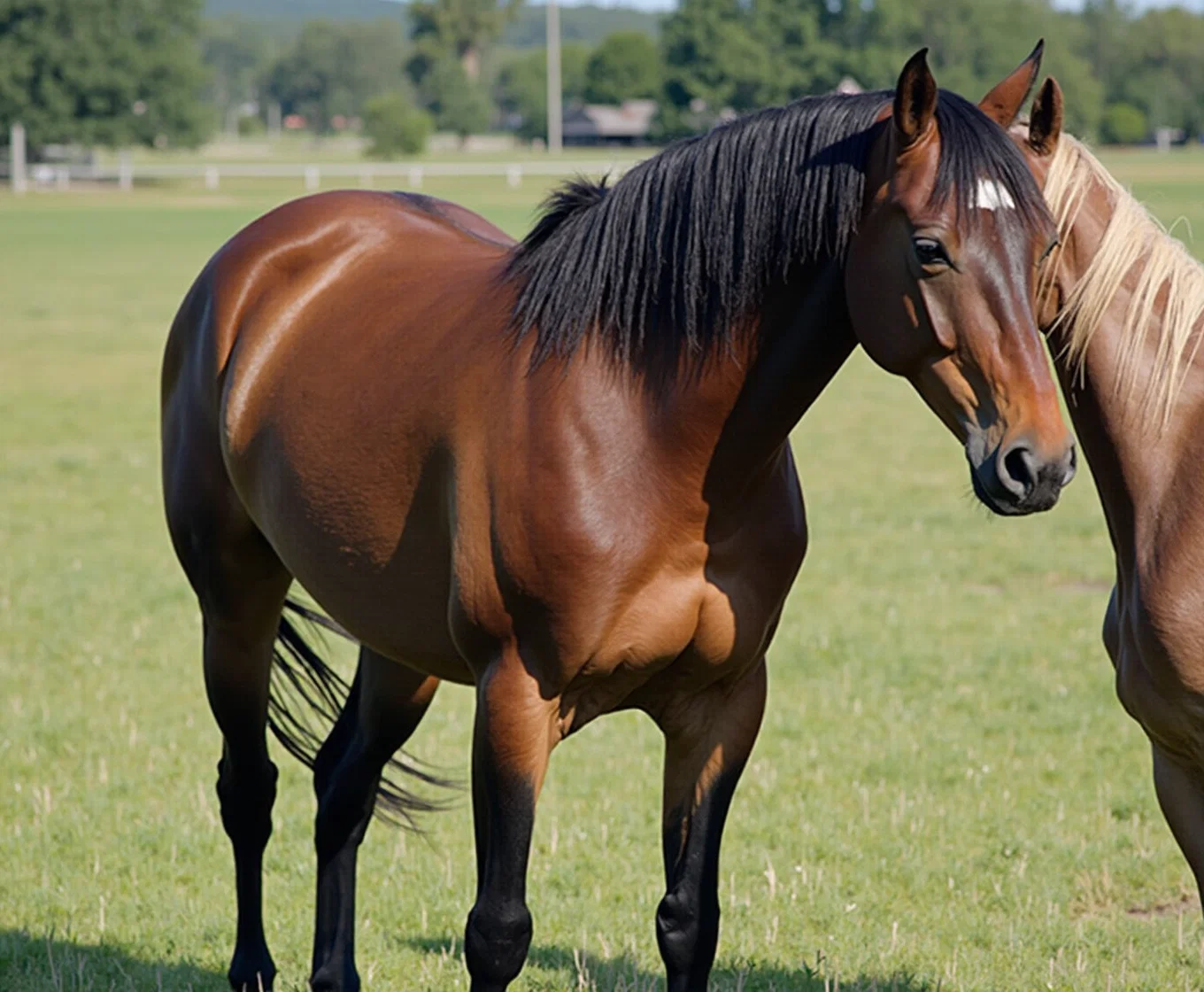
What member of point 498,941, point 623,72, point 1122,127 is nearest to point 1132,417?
point 498,941

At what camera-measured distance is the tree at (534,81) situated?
10006cm

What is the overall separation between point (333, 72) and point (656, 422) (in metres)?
146

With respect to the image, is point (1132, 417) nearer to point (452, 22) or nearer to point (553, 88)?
point (553, 88)

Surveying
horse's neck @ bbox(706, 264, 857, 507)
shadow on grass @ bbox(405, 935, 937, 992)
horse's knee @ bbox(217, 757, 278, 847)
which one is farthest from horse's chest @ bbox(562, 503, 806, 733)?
horse's knee @ bbox(217, 757, 278, 847)

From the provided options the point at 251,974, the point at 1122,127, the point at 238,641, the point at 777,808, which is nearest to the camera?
the point at 251,974

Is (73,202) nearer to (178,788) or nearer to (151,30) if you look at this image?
(151,30)

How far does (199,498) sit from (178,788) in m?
1.76

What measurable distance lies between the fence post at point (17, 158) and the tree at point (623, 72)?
47.9 metres

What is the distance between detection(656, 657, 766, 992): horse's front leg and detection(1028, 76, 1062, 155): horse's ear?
1210mm

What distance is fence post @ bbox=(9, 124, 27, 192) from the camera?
50438 millimetres

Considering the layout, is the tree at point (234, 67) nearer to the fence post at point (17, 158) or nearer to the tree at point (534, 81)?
the tree at point (534, 81)

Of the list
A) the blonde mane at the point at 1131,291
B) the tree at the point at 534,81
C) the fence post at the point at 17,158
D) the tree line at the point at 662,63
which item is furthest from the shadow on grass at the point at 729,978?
the tree at the point at 534,81

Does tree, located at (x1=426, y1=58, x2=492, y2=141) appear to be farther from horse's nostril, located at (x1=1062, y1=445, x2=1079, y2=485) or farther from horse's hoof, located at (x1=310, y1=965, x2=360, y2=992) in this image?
horse's nostril, located at (x1=1062, y1=445, x2=1079, y2=485)

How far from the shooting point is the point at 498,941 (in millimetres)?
3215
